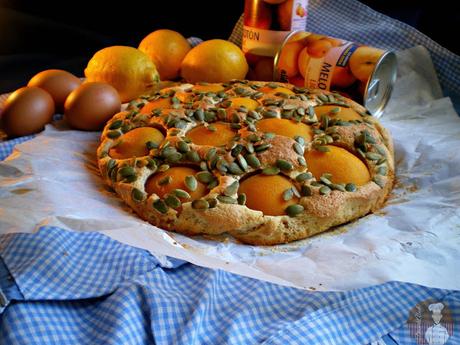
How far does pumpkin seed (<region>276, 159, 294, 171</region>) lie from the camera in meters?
1.09

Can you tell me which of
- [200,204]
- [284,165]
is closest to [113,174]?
[200,204]

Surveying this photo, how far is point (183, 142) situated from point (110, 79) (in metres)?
0.57

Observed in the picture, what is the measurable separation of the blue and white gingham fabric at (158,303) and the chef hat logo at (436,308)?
0.01 metres

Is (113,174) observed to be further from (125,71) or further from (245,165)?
(125,71)

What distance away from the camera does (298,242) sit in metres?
1.06

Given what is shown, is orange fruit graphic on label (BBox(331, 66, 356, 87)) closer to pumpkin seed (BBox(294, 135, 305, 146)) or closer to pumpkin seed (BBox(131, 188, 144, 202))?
pumpkin seed (BBox(294, 135, 305, 146))

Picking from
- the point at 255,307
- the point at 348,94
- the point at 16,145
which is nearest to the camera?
the point at 255,307

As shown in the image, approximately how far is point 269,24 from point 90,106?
638mm

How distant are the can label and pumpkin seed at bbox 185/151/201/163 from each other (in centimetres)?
57

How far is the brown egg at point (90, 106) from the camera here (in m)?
1.42

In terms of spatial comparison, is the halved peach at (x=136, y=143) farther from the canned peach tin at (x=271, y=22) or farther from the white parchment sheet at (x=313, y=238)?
the canned peach tin at (x=271, y=22)

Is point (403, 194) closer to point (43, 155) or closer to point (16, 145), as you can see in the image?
point (43, 155)

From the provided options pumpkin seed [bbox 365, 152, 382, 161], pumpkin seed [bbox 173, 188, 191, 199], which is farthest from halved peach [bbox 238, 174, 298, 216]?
pumpkin seed [bbox 365, 152, 382, 161]

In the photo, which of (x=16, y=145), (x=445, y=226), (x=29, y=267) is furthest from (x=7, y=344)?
(x=445, y=226)
